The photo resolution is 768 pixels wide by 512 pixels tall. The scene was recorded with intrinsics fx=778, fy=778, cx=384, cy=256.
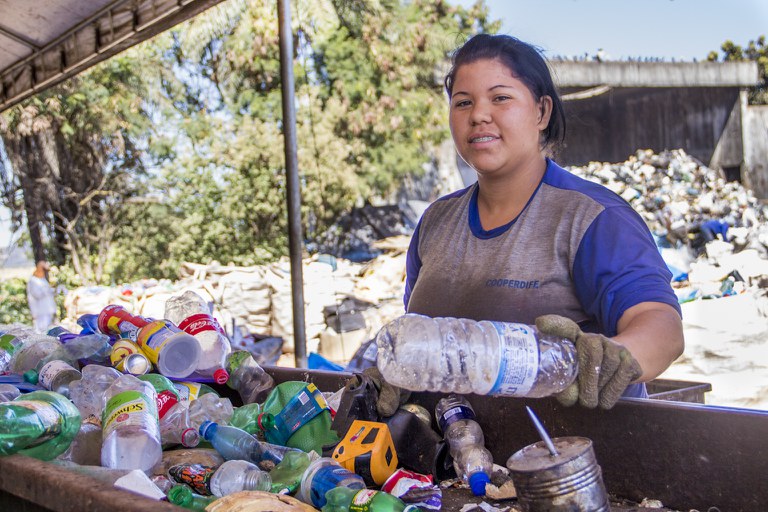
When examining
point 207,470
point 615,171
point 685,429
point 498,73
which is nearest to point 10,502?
point 207,470

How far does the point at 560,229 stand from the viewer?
220cm

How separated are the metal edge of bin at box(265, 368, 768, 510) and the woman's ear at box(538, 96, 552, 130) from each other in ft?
2.88

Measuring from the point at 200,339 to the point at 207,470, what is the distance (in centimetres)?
94

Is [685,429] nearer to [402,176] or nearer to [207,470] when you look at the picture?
[207,470]

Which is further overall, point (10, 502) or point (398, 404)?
point (398, 404)

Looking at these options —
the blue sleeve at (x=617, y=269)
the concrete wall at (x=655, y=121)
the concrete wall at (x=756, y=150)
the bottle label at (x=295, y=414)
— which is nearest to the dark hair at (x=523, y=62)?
the blue sleeve at (x=617, y=269)

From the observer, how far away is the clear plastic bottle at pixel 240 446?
2.15m

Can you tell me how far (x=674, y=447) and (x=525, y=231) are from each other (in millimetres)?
758

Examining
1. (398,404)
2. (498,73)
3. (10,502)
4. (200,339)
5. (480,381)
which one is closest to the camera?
(480,381)

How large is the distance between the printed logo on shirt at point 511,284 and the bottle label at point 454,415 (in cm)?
37

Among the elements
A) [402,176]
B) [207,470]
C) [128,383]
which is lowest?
[207,470]

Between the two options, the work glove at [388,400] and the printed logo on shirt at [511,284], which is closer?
the work glove at [388,400]

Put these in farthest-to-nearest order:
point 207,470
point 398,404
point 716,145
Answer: point 716,145
point 398,404
point 207,470

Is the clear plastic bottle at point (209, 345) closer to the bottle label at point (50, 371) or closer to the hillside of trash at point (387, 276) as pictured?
the bottle label at point (50, 371)
